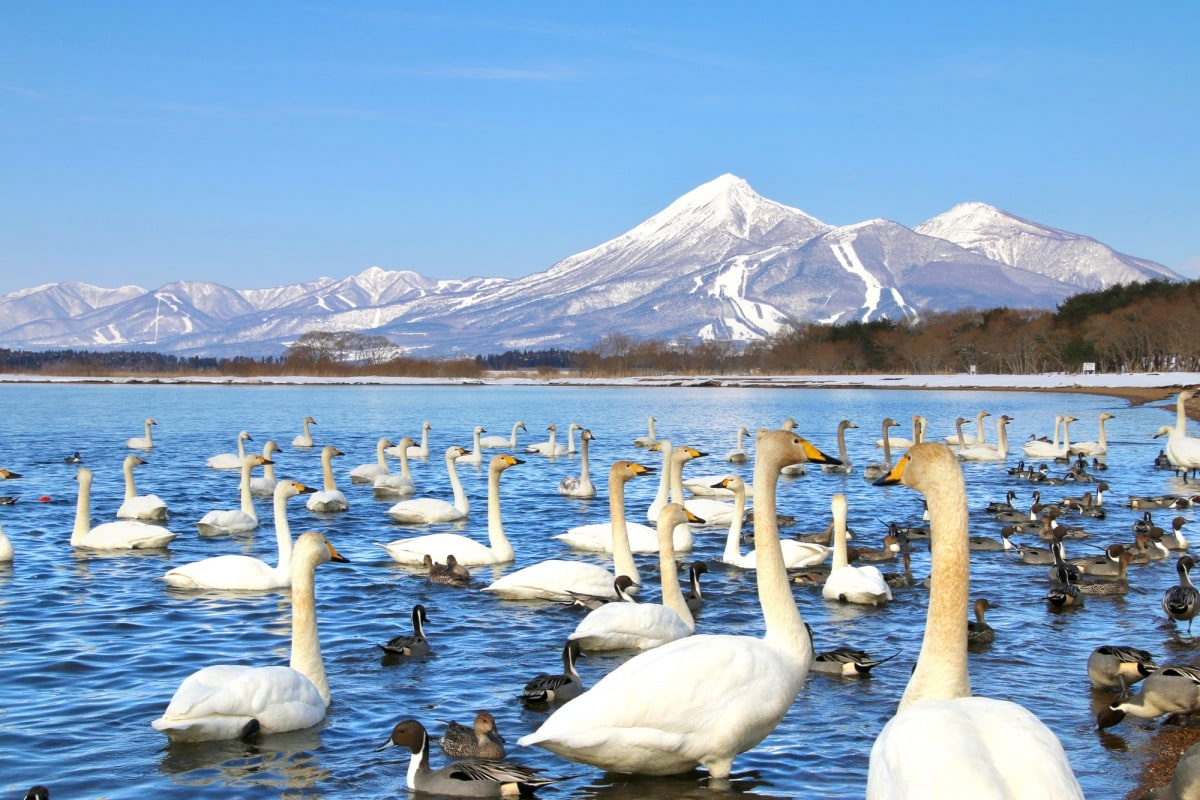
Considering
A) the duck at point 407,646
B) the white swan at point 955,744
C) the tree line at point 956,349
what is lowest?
the duck at point 407,646

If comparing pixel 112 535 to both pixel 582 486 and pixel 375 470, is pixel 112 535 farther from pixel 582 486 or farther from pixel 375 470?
pixel 375 470

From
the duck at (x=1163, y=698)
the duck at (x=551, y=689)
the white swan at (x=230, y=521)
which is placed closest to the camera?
the duck at (x=1163, y=698)

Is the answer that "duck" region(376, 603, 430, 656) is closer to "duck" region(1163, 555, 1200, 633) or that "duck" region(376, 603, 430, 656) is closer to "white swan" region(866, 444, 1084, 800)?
"white swan" region(866, 444, 1084, 800)

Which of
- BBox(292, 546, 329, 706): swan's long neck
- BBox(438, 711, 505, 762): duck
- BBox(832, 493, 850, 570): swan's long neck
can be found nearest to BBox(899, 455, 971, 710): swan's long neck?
BBox(438, 711, 505, 762): duck

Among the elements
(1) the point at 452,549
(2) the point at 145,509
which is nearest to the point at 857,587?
(1) the point at 452,549

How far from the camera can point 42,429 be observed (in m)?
43.8

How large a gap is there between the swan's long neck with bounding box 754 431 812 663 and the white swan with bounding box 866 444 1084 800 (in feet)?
4.53

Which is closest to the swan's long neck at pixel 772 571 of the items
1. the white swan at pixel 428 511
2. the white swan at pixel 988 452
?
the white swan at pixel 428 511

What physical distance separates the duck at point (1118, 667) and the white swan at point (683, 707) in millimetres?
3150

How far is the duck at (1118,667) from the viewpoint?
847cm

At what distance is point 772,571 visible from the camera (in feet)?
23.0

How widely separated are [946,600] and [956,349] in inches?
4972

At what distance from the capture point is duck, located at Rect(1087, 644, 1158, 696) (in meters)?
8.47

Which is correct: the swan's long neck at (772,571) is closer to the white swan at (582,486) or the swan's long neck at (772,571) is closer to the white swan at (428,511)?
the white swan at (428,511)
